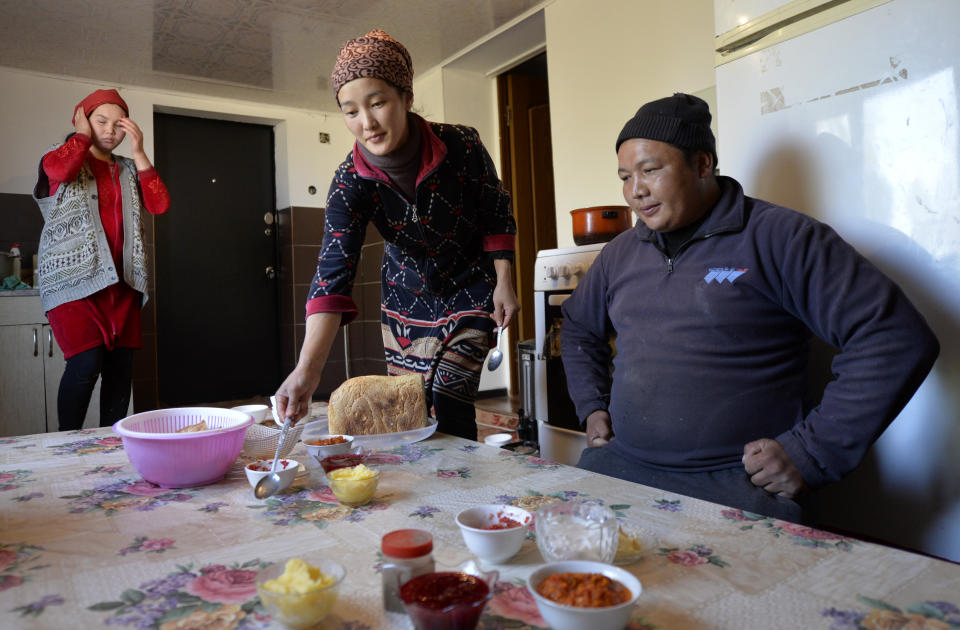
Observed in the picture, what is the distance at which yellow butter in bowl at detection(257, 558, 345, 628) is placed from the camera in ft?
1.86

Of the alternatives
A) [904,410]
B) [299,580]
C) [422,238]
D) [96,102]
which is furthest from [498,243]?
[96,102]

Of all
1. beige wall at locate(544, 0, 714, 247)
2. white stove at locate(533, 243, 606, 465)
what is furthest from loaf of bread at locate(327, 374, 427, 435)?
beige wall at locate(544, 0, 714, 247)

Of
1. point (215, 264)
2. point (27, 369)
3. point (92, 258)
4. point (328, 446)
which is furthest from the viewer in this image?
point (215, 264)

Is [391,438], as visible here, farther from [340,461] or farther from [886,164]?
[886,164]

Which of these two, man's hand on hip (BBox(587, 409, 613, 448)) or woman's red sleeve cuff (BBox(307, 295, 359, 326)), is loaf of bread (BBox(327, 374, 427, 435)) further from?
man's hand on hip (BBox(587, 409, 613, 448))

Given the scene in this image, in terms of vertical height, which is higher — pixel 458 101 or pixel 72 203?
pixel 458 101

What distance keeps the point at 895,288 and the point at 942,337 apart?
9.6 inches

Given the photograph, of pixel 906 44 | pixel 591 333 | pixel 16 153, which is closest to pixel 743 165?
pixel 906 44

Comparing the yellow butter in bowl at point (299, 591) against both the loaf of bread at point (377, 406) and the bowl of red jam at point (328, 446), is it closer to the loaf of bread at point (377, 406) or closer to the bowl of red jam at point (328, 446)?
the bowl of red jam at point (328, 446)

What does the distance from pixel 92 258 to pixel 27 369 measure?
1613mm

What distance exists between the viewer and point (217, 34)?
4.04 metres

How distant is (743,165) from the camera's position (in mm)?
1581

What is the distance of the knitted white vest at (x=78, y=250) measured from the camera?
2484 millimetres

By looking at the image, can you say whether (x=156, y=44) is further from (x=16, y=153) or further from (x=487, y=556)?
(x=487, y=556)
